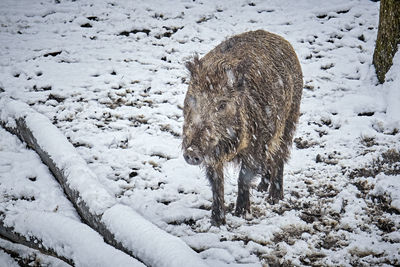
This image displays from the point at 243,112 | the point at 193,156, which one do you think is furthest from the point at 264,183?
the point at 193,156

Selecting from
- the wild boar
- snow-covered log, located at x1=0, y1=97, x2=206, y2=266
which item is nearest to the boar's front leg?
the wild boar

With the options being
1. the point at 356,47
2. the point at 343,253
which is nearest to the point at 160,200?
the point at 343,253

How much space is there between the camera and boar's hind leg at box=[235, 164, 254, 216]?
324 centimetres

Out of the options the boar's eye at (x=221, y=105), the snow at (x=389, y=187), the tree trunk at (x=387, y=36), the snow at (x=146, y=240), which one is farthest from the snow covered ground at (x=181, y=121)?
the boar's eye at (x=221, y=105)

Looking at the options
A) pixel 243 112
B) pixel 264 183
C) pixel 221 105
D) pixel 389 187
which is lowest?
pixel 264 183

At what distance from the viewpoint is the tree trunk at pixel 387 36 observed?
191 inches

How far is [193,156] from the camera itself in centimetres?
260

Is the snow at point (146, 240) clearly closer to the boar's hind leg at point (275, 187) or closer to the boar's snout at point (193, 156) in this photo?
the boar's snout at point (193, 156)

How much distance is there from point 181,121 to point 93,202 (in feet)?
7.13

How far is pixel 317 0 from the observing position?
26.9 ft

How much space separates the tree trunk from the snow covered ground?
154 mm

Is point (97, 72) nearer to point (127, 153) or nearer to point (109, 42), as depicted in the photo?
point (109, 42)

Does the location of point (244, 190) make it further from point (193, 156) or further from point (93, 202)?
point (93, 202)

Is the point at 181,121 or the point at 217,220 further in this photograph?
the point at 181,121
